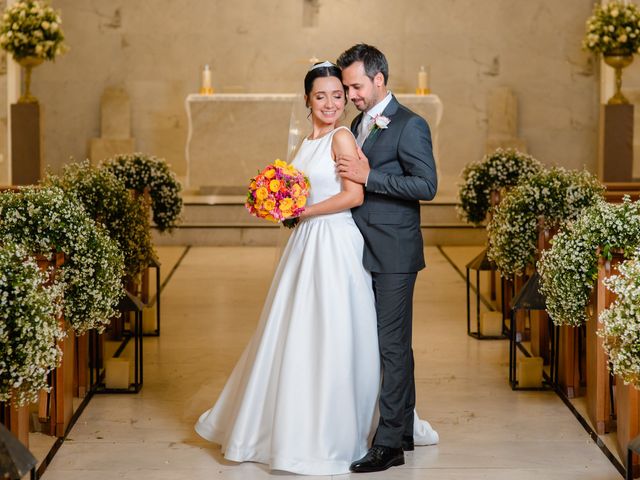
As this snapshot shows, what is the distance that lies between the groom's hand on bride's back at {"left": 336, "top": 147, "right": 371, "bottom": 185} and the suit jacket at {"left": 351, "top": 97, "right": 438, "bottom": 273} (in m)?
0.03

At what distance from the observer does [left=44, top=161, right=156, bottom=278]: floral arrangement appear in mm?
6516

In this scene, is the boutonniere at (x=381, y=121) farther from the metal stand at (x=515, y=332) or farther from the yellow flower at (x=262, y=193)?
the metal stand at (x=515, y=332)

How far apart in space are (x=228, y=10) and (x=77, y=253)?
920 centimetres

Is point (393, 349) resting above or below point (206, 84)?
below

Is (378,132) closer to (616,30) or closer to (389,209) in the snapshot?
(389,209)

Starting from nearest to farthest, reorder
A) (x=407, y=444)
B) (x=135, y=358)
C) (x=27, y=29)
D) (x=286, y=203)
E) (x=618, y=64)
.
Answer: (x=286, y=203), (x=407, y=444), (x=135, y=358), (x=27, y=29), (x=618, y=64)

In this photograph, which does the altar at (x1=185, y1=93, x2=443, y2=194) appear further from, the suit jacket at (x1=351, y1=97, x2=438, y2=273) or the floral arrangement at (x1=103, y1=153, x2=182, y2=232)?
the suit jacket at (x1=351, y1=97, x2=438, y2=273)

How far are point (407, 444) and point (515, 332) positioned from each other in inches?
58.2

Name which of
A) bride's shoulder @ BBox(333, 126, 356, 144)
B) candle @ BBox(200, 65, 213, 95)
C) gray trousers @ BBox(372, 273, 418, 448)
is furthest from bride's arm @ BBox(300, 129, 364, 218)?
candle @ BBox(200, 65, 213, 95)

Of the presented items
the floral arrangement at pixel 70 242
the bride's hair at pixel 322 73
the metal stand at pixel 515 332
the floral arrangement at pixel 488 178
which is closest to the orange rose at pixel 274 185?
the bride's hair at pixel 322 73

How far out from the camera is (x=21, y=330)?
13.8ft

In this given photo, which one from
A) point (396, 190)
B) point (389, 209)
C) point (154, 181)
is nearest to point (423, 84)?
point (154, 181)

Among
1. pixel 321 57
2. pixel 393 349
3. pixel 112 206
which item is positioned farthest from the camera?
pixel 321 57

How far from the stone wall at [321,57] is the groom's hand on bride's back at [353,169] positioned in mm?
9359
